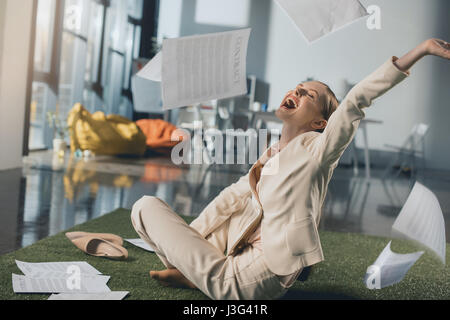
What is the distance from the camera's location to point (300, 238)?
1.20 metres

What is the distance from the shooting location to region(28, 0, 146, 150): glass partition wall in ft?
19.3

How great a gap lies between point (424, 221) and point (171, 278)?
72cm

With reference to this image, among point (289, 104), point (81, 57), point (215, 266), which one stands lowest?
point (215, 266)

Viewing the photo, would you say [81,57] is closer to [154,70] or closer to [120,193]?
[120,193]

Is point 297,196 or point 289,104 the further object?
point 289,104

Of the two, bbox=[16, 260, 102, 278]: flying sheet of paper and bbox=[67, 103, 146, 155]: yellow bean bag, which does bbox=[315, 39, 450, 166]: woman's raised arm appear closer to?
bbox=[16, 260, 102, 278]: flying sheet of paper

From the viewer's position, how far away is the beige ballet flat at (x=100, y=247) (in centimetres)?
186

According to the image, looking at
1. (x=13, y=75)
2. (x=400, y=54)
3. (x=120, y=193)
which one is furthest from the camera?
(x=400, y=54)

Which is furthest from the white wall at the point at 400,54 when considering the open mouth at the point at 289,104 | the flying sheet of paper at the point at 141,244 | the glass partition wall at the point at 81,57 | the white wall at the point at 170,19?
the open mouth at the point at 289,104

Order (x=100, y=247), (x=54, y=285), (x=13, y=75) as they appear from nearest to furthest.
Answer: (x=54, y=285) → (x=100, y=247) → (x=13, y=75)

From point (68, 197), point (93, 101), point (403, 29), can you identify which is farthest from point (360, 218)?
point (403, 29)

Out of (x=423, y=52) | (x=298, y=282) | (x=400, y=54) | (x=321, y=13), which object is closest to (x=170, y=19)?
(x=400, y=54)

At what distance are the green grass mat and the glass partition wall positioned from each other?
11.7 feet

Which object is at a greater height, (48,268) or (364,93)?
(364,93)
